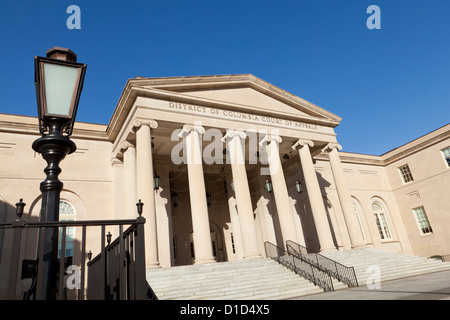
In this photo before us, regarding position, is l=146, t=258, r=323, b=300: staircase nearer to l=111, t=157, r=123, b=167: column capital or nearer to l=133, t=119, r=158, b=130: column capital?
l=133, t=119, r=158, b=130: column capital

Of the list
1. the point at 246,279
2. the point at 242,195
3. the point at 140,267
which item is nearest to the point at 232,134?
the point at 242,195

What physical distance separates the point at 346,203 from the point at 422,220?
14.1 m

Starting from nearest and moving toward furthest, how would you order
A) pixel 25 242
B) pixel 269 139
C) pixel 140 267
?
pixel 140 267 → pixel 25 242 → pixel 269 139

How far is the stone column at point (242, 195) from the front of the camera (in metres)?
16.1

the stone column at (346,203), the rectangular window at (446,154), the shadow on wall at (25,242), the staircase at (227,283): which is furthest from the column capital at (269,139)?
the rectangular window at (446,154)

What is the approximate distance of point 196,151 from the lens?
53.7 ft

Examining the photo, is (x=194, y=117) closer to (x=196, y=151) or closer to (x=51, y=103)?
(x=196, y=151)

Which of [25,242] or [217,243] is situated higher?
[25,242]

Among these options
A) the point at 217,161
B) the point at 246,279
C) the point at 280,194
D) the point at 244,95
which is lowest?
the point at 246,279

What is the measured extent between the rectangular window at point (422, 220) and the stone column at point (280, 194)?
18.0m

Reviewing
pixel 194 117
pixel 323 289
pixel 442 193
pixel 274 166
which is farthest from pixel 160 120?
pixel 442 193

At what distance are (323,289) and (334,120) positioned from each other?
14.1 metres

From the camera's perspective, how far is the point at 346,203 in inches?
808

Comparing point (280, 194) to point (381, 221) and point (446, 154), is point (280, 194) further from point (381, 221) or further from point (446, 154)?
point (446, 154)
